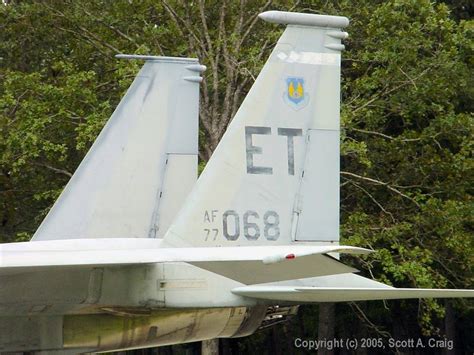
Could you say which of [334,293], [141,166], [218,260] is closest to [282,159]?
[334,293]

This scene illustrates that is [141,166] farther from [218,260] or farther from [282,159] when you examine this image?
[218,260]

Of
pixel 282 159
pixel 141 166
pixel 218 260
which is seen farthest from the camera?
pixel 141 166

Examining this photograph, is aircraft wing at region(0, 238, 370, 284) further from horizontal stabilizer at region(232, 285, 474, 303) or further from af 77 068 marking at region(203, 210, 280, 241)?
af 77 068 marking at region(203, 210, 280, 241)

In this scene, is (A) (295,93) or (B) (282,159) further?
(A) (295,93)

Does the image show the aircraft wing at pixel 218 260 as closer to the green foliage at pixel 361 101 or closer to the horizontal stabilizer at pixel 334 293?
the horizontal stabilizer at pixel 334 293

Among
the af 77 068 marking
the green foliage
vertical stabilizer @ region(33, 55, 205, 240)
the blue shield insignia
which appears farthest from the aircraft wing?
the green foliage

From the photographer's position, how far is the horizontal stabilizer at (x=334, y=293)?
8641 mm

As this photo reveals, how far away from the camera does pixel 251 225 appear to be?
949 cm

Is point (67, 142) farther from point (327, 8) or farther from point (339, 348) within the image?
point (339, 348)

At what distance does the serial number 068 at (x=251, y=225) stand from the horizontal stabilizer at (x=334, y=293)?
539 millimetres

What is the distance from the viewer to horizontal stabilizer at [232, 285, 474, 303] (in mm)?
8641

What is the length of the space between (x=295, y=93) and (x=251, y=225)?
4.07 feet

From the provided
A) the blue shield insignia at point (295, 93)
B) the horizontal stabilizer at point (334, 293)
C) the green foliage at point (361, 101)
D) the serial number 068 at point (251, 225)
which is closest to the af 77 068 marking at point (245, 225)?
the serial number 068 at point (251, 225)

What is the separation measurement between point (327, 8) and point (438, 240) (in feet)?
13.4
